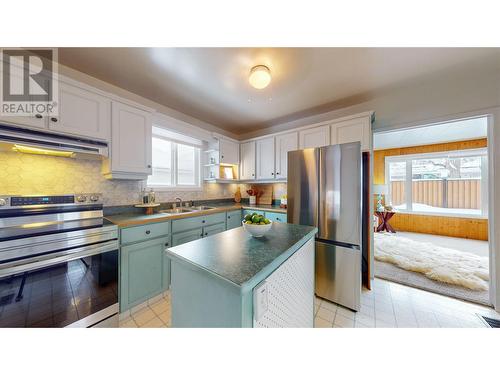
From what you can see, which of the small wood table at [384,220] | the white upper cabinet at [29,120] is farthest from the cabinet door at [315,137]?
the small wood table at [384,220]

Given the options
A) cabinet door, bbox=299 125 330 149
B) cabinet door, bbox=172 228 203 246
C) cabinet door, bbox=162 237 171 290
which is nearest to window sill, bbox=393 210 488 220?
cabinet door, bbox=299 125 330 149

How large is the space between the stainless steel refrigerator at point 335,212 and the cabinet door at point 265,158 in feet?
3.17

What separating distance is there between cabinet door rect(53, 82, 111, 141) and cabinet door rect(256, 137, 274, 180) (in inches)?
87.8

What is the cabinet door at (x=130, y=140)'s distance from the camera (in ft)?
5.89

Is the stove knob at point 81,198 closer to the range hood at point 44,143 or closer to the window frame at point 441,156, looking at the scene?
the range hood at point 44,143

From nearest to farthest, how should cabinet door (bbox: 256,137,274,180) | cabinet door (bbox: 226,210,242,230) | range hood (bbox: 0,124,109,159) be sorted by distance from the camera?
range hood (bbox: 0,124,109,159) < cabinet door (bbox: 226,210,242,230) < cabinet door (bbox: 256,137,274,180)

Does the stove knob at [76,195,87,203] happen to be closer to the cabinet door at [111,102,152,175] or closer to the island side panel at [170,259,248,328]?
the cabinet door at [111,102,152,175]

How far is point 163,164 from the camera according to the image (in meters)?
2.65

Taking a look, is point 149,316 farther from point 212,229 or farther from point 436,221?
point 436,221

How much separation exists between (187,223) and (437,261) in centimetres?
417

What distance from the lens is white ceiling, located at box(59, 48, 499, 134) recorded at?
59.0 inches

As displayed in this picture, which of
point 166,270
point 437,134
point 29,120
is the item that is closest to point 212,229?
point 166,270

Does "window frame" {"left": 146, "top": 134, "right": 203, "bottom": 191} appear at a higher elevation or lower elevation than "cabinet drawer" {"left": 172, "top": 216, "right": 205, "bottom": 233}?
higher
